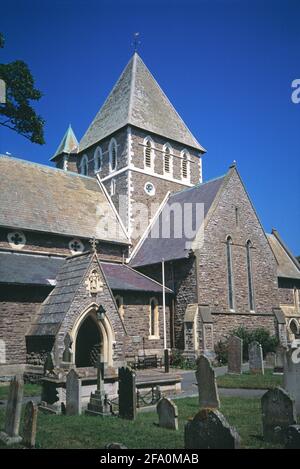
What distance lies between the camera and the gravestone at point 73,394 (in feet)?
34.6

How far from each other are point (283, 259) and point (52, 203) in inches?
736

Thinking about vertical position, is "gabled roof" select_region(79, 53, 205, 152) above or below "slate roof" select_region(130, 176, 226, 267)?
above

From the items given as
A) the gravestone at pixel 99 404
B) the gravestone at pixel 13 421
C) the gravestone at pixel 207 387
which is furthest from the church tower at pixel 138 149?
the gravestone at pixel 13 421

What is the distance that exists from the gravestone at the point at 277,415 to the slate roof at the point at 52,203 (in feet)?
54.2

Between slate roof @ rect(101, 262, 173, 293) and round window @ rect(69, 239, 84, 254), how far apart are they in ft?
5.50

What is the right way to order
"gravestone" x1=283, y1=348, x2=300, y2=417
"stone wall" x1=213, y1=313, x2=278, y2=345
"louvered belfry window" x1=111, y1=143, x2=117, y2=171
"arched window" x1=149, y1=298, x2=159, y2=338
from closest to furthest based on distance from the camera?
"gravestone" x1=283, y1=348, x2=300, y2=417
"arched window" x1=149, y1=298, x2=159, y2=338
"stone wall" x1=213, y1=313, x2=278, y2=345
"louvered belfry window" x1=111, y1=143, x2=117, y2=171

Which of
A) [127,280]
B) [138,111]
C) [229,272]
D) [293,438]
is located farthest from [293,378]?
[138,111]

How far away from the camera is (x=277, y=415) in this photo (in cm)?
739

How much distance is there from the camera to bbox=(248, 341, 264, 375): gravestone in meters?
17.7

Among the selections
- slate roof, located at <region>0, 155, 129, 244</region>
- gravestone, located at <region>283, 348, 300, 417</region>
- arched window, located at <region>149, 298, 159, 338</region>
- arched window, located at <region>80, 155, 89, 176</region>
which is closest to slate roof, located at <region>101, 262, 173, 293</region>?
arched window, located at <region>149, 298, 159, 338</region>

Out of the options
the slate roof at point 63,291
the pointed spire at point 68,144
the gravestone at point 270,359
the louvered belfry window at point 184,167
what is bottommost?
the gravestone at point 270,359

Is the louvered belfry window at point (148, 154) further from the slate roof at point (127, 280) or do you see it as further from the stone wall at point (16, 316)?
the stone wall at point (16, 316)

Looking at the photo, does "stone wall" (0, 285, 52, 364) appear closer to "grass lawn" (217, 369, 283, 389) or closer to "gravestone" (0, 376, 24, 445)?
"grass lawn" (217, 369, 283, 389)
